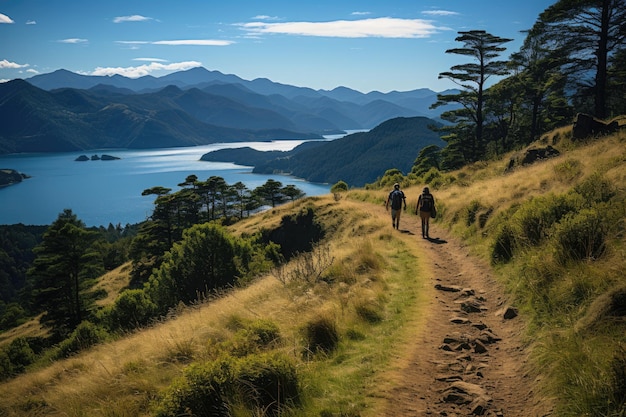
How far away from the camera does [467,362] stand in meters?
5.80

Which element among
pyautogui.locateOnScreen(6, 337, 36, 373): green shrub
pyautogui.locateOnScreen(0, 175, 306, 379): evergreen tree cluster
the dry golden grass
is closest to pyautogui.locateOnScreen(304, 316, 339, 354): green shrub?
the dry golden grass

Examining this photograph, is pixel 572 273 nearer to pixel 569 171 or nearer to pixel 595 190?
pixel 595 190

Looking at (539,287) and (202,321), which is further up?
(539,287)

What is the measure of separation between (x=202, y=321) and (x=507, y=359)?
6176 millimetres

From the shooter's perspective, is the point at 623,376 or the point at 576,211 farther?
the point at 576,211

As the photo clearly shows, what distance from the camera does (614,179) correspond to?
9828 millimetres

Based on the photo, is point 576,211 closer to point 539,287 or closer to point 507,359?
point 539,287

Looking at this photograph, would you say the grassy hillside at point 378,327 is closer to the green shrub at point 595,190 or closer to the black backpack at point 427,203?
the green shrub at point 595,190

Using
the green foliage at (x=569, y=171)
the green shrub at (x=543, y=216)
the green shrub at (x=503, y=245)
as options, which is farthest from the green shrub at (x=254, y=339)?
the green foliage at (x=569, y=171)

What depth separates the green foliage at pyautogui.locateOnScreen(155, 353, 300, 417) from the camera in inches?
192

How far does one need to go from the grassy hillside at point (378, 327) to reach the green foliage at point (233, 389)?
8cm

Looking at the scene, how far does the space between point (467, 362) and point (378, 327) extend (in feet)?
5.97

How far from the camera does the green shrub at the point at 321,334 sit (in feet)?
21.5

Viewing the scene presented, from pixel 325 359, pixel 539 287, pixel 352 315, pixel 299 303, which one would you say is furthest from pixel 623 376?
pixel 299 303
